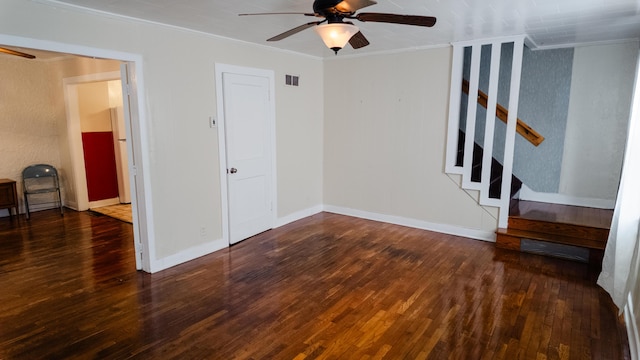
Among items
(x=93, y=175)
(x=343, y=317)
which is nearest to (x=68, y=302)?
(x=343, y=317)

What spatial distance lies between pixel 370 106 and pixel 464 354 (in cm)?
372

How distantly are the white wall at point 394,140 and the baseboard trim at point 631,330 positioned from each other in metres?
1.92

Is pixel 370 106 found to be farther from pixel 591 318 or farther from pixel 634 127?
pixel 591 318

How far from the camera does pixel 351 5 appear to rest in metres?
2.24

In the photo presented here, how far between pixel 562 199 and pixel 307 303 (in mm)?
3961

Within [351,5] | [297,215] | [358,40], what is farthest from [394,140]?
[351,5]

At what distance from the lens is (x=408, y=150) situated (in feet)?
17.1

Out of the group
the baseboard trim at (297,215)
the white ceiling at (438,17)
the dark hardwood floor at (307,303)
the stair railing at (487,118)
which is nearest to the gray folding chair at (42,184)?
the dark hardwood floor at (307,303)

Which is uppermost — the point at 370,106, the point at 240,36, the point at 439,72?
the point at 240,36

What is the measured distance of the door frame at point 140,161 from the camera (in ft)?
11.2

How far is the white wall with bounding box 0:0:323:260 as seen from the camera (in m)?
3.04

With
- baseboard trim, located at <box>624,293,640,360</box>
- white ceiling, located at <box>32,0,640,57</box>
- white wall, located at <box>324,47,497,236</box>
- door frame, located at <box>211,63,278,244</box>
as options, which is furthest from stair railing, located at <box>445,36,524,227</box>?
door frame, located at <box>211,63,278,244</box>

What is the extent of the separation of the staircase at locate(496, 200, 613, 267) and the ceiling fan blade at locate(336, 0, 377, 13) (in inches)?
132

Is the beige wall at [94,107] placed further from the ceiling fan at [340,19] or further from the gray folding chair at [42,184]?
the ceiling fan at [340,19]
